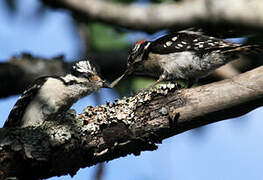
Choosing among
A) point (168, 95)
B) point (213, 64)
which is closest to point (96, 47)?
point (213, 64)

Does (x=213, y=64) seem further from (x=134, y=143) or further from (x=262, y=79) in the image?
(x=134, y=143)

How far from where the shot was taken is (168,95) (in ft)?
11.4

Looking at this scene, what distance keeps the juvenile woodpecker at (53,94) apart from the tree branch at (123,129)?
3.99 ft

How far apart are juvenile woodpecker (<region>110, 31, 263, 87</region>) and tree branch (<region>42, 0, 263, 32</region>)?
179 centimetres

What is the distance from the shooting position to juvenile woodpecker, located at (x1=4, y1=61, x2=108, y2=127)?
4.72 meters

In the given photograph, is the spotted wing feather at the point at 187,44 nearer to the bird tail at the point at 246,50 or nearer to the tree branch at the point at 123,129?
the bird tail at the point at 246,50

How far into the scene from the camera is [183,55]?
4.93 m

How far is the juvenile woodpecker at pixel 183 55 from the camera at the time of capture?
15.2ft

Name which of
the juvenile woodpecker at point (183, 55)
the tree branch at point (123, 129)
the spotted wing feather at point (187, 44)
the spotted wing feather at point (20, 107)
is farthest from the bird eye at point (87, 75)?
the tree branch at point (123, 129)

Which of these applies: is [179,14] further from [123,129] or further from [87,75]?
[87,75]

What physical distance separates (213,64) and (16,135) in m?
2.42

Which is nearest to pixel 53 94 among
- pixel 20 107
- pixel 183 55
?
pixel 20 107

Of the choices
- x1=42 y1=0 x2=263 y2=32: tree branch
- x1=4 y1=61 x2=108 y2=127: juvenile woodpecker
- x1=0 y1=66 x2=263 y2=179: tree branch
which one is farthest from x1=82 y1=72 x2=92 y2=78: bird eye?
x1=42 y1=0 x2=263 y2=32: tree branch

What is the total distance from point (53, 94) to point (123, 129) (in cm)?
166
